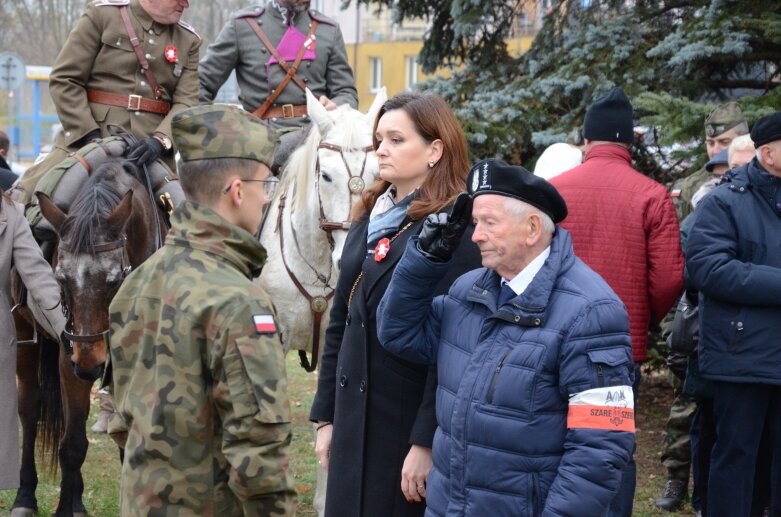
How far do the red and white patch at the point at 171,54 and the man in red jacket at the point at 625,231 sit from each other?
3.16 metres

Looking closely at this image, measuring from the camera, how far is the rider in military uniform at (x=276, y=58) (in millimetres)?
8039

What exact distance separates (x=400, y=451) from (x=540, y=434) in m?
0.88

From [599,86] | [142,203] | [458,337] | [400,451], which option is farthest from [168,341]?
[599,86]

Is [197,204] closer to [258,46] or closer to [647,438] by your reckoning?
[258,46]

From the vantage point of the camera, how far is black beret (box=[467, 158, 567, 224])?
3500 mm

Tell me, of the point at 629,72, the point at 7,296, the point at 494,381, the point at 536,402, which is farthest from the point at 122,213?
the point at 629,72

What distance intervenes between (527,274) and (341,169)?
9.22 ft

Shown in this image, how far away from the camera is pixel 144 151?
6680mm

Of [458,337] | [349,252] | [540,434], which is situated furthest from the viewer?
[349,252]

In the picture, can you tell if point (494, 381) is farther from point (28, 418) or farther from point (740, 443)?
point (28, 418)

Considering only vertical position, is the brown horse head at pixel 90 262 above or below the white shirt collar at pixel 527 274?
below

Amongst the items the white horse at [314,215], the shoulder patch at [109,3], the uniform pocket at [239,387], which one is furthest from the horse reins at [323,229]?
the uniform pocket at [239,387]

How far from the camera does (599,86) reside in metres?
8.54

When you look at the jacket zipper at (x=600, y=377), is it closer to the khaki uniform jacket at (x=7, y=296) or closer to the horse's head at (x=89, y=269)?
the horse's head at (x=89, y=269)
